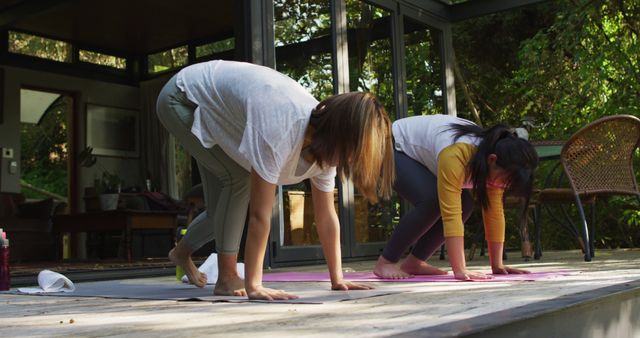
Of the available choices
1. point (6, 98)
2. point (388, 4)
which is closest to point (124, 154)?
point (6, 98)

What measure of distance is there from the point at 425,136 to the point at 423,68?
3.49 m

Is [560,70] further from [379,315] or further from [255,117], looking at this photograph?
[379,315]

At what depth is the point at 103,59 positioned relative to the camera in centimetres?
964

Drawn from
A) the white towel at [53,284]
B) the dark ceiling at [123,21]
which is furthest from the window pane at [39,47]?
the white towel at [53,284]

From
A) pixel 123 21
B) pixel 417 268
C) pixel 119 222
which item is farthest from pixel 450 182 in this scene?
pixel 123 21

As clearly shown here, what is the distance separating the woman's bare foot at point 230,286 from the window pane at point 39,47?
285 inches

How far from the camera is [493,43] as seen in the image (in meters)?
10.1

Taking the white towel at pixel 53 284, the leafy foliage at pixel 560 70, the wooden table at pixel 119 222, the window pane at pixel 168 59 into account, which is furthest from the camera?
the window pane at pixel 168 59

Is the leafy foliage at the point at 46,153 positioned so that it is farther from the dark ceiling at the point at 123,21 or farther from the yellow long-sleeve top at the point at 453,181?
the yellow long-sleeve top at the point at 453,181

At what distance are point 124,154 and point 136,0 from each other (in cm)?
265

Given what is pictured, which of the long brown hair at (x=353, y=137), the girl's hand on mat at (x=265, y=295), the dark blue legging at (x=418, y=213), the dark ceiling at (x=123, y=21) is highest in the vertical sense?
the dark ceiling at (x=123, y=21)

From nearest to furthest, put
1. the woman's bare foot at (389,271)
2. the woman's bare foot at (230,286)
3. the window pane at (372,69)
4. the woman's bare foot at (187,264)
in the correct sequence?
the woman's bare foot at (230,286), the woman's bare foot at (187,264), the woman's bare foot at (389,271), the window pane at (372,69)

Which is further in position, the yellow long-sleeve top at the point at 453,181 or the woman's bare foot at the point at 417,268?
the woman's bare foot at the point at 417,268

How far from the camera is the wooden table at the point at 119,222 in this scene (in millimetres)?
6656
